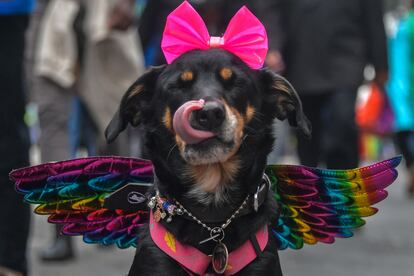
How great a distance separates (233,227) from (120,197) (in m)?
0.47

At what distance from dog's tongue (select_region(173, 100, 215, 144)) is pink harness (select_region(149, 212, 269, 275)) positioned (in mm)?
372

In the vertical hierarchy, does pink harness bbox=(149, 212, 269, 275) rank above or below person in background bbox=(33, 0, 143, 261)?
above

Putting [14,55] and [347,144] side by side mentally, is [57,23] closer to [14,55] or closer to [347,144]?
[14,55]

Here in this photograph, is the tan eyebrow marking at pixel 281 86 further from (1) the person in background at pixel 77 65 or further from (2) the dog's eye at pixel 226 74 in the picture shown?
(1) the person in background at pixel 77 65

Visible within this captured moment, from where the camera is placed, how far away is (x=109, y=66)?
6.94 meters

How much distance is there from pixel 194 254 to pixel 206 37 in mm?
798

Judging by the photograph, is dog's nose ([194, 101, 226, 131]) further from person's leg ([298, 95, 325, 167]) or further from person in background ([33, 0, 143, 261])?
person's leg ([298, 95, 325, 167])

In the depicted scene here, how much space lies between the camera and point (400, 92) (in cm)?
1115

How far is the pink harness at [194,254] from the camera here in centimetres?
362

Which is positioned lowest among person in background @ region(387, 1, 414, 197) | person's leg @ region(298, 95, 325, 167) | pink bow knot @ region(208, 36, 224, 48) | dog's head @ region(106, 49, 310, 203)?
person in background @ region(387, 1, 414, 197)

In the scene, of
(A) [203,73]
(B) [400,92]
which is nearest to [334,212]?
(A) [203,73]

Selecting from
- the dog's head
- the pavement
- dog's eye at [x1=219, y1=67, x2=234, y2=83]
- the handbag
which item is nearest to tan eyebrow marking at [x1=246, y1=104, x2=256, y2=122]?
the dog's head

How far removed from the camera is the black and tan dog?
362 cm

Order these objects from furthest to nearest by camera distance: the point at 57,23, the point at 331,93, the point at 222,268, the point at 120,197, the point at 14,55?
the point at 331,93 → the point at 57,23 → the point at 14,55 → the point at 120,197 → the point at 222,268
